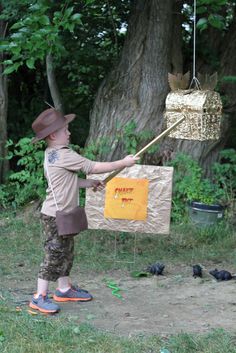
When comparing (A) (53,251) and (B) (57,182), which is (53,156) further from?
(A) (53,251)

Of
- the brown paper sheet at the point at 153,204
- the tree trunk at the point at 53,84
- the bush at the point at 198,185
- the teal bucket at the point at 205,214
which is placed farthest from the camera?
the tree trunk at the point at 53,84

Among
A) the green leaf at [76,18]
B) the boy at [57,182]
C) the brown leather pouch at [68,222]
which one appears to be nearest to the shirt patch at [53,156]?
the boy at [57,182]

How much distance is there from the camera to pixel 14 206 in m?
9.27

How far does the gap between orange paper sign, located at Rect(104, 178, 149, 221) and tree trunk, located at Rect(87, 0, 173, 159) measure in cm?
197

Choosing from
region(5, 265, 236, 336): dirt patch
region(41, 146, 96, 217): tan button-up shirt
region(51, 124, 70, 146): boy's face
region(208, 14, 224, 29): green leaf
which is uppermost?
region(208, 14, 224, 29): green leaf

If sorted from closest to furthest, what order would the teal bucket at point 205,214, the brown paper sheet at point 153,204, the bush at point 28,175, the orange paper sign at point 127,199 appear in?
1. the orange paper sign at point 127,199
2. the brown paper sheet at point 153,204
3. the teal bucket at point 205,214
4. the bush at point 28,175

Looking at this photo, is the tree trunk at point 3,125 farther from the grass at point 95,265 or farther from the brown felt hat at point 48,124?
the brown felt hat at point 48,124

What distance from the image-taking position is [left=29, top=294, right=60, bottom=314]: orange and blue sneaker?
16.4 ft

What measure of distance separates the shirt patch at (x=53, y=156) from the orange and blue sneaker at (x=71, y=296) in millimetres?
1212

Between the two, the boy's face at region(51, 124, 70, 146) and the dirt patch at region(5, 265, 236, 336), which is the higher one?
the boy's face at region(51, 124, 70, 146)

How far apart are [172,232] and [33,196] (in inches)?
90.8

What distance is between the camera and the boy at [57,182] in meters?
4.96

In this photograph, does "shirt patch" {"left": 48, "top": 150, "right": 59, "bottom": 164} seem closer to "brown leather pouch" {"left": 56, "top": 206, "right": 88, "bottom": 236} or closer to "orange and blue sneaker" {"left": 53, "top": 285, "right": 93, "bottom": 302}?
"brown leather pouch" {"left": 56, "top": 206, "right": 88, "bottom": 236}

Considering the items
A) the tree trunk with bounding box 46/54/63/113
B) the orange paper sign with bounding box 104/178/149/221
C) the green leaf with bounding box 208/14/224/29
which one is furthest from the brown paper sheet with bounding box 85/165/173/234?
the tree trunk with bounding box 46/54/63/113
